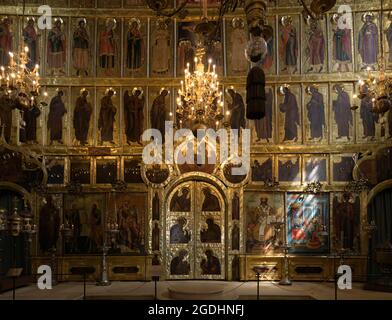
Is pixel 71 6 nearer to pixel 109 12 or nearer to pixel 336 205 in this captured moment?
pixel 109 12

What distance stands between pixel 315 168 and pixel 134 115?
5908 millimetres

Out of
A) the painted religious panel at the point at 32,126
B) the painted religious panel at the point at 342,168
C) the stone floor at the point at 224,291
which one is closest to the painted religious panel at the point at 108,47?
the painted religious panel at the point at 32,126

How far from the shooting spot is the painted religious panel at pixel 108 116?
580 inches

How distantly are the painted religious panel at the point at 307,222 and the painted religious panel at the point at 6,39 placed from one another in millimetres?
9921

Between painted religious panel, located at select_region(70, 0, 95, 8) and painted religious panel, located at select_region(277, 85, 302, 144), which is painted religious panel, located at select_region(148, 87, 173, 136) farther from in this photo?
painted religious panel, located at select_region(277, 85, 302, 144)

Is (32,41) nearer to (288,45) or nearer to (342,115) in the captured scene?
(288,45)

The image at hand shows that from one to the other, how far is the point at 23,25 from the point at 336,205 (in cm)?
1131

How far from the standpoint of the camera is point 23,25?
1491 cm

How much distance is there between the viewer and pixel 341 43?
14961 mm

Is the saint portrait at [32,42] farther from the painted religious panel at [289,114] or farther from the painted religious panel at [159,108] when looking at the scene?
the painted religious panel at [289,114]

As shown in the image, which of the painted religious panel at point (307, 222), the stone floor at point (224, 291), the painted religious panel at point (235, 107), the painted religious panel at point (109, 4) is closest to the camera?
the stone floor at point (224, 291)

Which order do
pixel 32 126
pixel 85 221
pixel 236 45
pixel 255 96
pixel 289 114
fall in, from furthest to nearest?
pixel 236 45
pixel 289 114
pixel 32 126
pixel 85 221
pixel 255 96

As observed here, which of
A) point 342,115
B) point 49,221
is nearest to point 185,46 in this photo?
point 342,115

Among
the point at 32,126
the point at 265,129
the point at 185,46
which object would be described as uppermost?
the point at 185,46
